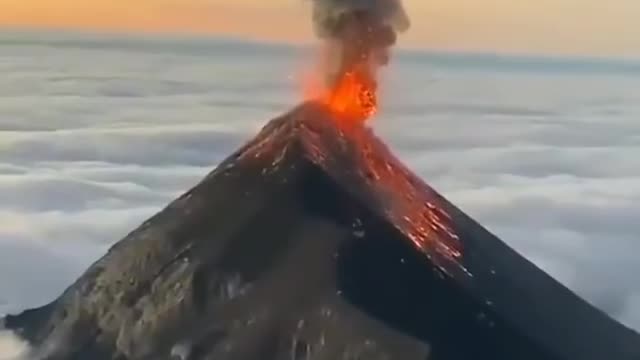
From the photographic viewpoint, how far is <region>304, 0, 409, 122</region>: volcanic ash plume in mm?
18500

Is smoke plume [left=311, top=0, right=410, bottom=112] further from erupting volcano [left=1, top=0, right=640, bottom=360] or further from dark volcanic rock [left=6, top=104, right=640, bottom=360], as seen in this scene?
dark volcanic rock [left=6, top=104, right=640, bottom=360]

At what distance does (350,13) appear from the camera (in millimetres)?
18500

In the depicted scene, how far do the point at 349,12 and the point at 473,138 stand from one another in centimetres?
6683

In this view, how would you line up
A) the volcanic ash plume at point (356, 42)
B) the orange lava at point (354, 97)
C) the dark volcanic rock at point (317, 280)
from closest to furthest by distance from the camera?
1. the dark volcanic rock at point (317, 280)
2. the orange lava at point (354, 97)
3. the volcanic ash plume at point (356, 42)

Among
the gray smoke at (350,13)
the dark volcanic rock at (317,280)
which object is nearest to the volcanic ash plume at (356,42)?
the gray smoke at (350,13)

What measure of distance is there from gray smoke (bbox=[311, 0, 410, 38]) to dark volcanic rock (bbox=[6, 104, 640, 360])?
3.97ft

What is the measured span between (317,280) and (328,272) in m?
0.15

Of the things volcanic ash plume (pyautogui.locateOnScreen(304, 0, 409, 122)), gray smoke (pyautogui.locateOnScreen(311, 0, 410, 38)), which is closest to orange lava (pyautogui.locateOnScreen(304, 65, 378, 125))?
volcanic ash plume (pyautogui.locateOnScreen(304, 0, 409, 122))

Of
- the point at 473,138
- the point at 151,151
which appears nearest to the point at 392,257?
the point at 151,151

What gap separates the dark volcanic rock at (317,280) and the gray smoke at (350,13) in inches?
47.7

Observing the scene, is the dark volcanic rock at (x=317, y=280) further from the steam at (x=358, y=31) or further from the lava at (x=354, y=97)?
the steam at (x=358, y=31)

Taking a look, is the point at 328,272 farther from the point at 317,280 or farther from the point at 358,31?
the point at 358,31

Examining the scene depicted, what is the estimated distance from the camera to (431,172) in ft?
216

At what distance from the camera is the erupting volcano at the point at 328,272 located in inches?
607
